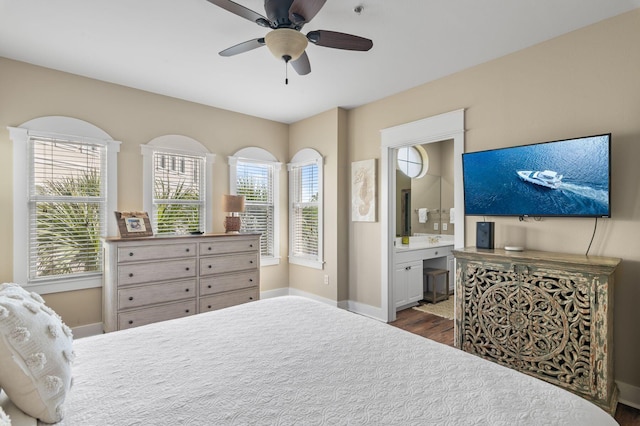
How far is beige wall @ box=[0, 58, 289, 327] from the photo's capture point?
3.10 m

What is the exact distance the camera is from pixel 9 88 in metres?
3.10

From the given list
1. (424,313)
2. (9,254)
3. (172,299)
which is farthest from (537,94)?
(9,254)

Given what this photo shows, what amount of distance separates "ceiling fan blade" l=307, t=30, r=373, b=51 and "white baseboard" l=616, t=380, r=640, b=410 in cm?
301

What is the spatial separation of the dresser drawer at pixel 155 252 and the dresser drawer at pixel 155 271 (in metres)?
0.06

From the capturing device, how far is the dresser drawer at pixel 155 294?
10.8 feet

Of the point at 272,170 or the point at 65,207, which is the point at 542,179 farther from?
the point at 65,207

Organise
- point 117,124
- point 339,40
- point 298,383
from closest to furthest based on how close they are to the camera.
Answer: point 298,383, point 339,40, point 117,124

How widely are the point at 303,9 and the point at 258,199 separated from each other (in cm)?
338

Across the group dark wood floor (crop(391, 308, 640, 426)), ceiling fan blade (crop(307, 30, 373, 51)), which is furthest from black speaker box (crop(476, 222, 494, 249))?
ceiling fan blade (crop(307, 30, 373, 51))

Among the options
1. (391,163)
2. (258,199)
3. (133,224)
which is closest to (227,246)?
(133,224)

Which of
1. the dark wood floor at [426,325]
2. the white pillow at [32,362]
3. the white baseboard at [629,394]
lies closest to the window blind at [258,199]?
the dark wood floor at [426,325]

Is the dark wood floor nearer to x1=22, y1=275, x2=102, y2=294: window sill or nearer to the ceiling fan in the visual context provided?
the ceiling fan

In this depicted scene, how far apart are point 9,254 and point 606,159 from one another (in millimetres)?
5097

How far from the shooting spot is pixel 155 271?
3463mm
